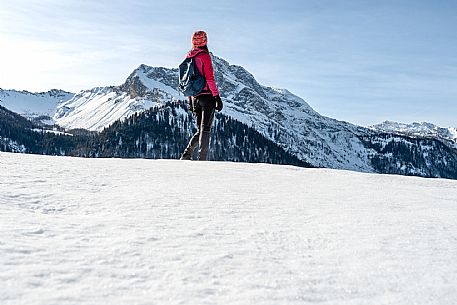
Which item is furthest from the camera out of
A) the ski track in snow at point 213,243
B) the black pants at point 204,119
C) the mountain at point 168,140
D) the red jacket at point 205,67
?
the mountain at point 168,140

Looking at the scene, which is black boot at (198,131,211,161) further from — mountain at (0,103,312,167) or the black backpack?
mountain at (0,103,312,167)

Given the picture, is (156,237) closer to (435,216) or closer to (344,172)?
(435,216)

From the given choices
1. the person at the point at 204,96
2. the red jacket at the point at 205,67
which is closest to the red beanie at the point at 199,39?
the person at the point at 204,96

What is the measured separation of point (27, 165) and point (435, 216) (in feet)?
16.4

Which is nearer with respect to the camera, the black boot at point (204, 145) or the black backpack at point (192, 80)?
the black backpack at point (192, 80)

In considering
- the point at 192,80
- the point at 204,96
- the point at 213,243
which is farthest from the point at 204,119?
the point at 213,243

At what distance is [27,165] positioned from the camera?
5.42 m

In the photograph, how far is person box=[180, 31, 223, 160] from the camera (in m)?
8.31

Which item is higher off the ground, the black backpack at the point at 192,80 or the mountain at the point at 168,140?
the mountain at the point at 168,140

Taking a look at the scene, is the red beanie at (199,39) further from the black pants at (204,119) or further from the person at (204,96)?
the black pants at (204,119)

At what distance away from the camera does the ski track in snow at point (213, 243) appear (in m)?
2.07

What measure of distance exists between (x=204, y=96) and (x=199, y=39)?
1169mm

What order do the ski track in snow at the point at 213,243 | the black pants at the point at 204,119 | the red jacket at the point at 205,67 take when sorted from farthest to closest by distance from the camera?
the black pants at the point at 204,119 < the red jacket at the point at 205,67 < the ski track in snow at the point at 213,243

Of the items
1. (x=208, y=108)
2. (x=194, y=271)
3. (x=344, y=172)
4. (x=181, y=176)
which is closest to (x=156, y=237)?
(x=194, y=271)
